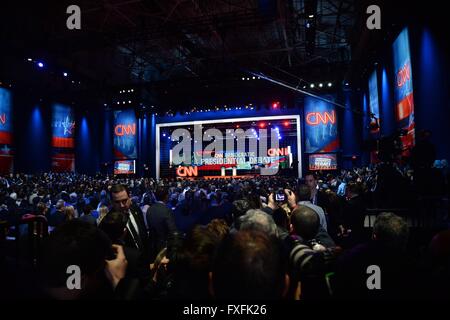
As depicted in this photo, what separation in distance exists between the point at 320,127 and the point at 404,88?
10203 millimetres

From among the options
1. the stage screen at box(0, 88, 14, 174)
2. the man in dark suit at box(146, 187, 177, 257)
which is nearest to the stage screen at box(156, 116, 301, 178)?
the stage screen at box(0, 88, 14, 174)

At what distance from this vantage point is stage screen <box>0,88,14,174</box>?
18.3m

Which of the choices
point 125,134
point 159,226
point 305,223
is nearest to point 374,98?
point 159,226

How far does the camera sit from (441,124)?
6.71m

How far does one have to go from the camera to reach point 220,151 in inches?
946

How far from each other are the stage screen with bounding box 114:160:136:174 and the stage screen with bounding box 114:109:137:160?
1.02 feet

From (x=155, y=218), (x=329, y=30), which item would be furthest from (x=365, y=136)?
(x=155, y=218)

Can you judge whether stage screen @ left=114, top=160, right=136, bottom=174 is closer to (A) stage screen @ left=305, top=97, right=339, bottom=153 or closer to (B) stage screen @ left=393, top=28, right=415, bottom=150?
(A) stage screen @ left=305, top=97, right=339, bottom=153

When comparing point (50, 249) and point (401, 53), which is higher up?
point (401, 53)

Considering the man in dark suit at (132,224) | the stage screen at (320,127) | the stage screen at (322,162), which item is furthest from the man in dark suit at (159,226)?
the stage screen at (320,127)

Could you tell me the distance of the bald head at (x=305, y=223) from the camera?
7.42 feet
